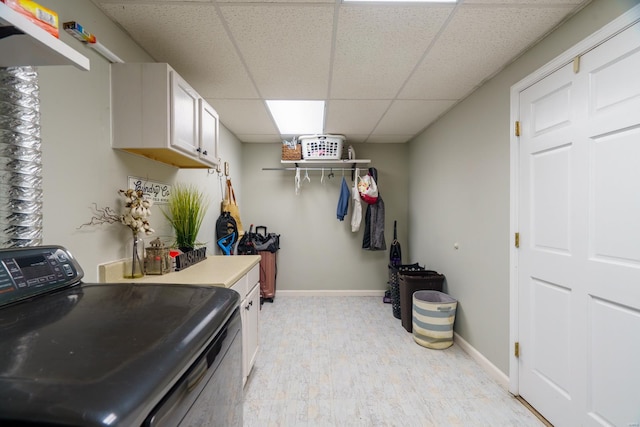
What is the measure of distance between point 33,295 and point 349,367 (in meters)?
2.12

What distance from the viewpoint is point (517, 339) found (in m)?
1.91

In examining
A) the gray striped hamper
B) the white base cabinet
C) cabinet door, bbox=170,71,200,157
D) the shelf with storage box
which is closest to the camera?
the shelf with storage box

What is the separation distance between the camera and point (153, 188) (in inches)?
72.9

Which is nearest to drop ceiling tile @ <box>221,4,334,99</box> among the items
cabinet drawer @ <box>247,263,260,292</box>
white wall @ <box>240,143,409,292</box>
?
cabinet drawer @ <box>247,263,260,292</box>

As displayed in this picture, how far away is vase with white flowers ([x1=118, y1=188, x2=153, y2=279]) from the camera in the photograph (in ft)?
4.96

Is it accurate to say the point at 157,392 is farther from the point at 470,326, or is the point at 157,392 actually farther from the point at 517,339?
the point at 470,326

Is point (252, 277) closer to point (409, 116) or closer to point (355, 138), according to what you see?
point (409, 116)

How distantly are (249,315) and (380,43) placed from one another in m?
2.05

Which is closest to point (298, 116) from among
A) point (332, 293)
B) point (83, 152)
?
point (83, 152)

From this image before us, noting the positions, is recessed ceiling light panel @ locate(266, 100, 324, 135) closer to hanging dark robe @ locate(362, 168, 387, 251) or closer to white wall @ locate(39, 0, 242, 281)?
hanging dark robe @ locate(362, 168, 387, 251)

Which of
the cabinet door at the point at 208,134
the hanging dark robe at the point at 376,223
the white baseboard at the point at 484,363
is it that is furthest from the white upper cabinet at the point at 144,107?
the hanging dark robe at the point at 376,223

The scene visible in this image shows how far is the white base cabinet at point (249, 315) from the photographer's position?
1854mm

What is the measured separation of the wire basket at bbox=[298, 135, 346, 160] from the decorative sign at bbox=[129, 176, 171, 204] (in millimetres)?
2052

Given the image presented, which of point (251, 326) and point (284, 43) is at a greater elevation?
point (284, 43)
